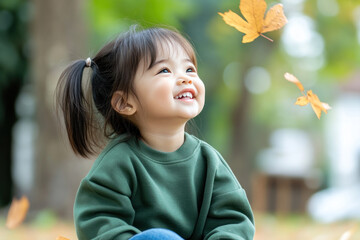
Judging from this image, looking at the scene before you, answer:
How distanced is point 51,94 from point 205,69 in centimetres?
799

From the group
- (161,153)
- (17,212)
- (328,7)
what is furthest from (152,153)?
(328,7)

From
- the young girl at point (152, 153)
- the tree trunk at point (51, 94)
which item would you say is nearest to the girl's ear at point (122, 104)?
the young girl at point (152, 153)

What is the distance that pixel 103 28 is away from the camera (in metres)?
10.6

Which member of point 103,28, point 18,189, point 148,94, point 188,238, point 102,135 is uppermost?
point 148,94

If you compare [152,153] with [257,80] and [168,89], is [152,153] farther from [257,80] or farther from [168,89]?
[257,80]

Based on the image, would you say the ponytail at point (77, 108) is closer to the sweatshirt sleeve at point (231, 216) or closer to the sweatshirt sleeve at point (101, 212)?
the sweatshirt sleeve at point (101, 212)

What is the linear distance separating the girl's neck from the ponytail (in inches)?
10.3

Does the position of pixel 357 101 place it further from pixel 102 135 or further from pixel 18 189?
pixel 102 135

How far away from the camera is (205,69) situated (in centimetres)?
1410

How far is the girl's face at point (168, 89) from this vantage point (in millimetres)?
1830

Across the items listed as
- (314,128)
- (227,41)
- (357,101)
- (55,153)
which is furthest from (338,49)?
(314,128)

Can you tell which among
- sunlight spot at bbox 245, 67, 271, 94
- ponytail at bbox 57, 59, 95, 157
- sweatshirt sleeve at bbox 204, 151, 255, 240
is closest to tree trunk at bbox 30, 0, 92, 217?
ponytail at bbox 57, 59, 95, 157

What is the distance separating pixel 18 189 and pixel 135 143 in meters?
11.4

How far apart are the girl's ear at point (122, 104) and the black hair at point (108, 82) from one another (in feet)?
→ 0.06
